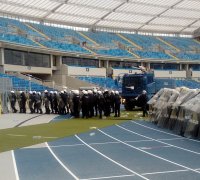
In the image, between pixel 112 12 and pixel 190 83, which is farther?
pixel 190 83

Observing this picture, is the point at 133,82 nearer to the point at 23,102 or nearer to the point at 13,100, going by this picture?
the point at 23,102

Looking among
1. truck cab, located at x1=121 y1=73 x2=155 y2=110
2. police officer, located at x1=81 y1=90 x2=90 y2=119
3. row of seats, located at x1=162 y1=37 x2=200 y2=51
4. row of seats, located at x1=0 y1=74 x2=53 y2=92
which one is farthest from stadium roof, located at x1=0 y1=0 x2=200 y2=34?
police officer, located at x1=81 y1=90 x2=90 y2=119

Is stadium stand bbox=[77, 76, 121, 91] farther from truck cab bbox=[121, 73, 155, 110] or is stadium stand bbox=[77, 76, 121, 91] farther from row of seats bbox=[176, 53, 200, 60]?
truck cab bbox=[121, 73, 155, 110]

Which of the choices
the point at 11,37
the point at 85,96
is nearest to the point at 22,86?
the point at 11,37

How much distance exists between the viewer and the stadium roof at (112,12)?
40781mm

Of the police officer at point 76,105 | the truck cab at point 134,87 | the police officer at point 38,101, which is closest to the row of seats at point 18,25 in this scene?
the police officer at point 38,101

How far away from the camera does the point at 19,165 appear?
7270 millimetres

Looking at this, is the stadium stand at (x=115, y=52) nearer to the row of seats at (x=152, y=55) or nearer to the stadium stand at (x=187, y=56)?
the row of seats at (x=152, y=55)

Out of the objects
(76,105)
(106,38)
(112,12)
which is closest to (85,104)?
(76,105)

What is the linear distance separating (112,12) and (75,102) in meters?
30.7

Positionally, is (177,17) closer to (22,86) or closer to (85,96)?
(22,86)

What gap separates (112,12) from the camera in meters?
46.6

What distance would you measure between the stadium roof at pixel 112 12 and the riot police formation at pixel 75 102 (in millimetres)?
19949

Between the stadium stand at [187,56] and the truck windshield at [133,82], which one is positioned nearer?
the truck windshield at [133,82]
